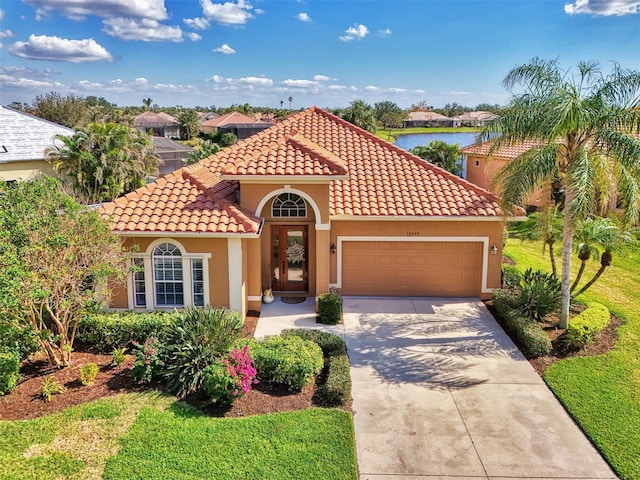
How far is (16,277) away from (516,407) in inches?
396

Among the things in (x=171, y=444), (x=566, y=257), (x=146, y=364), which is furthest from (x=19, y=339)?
(x=566, y=257)

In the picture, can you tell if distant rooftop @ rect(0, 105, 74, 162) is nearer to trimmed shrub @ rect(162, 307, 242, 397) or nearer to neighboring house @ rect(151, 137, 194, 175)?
neighboring house @ rect(151, 137, 194, 175)

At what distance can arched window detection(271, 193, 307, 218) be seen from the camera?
1581 cm

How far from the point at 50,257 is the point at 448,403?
→ 8847 mm

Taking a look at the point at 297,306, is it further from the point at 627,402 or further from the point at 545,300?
the point at 627,402

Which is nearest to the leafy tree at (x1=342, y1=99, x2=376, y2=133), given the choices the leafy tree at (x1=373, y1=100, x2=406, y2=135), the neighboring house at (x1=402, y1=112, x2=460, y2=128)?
the leafy tree at (x1=373, y1=100, x2=406, y2=135)

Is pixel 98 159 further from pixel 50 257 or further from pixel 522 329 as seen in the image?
pixel 522 329

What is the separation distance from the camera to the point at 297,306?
15734 millimetres

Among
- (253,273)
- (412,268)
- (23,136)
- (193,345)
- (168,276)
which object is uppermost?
(23,136)

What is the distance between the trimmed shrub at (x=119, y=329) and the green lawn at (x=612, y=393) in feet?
29.7

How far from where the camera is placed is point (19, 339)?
1134 centimetres

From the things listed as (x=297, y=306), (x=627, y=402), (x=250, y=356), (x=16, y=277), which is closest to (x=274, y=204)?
(x=297, y=306)

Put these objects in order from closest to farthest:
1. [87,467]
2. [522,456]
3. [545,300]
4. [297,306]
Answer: [87,467], [522,456], [545,300], [297,306]

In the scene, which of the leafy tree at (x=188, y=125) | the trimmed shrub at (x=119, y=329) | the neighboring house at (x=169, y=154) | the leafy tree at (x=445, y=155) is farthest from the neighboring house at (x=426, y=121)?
the trimmed shrub at (x=119, y=329)
